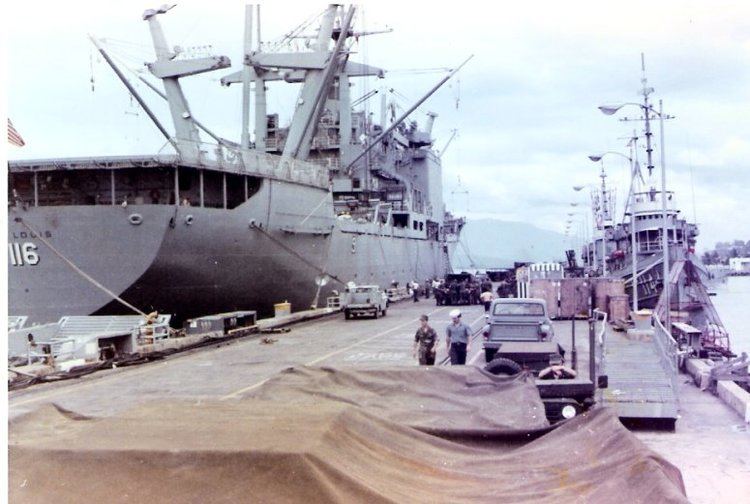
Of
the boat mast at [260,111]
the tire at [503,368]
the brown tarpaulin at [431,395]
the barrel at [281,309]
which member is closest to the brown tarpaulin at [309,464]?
the brown tarpaulin at [431,395]

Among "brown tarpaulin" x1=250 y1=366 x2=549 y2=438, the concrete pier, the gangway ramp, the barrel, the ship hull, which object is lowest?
the concrete pier

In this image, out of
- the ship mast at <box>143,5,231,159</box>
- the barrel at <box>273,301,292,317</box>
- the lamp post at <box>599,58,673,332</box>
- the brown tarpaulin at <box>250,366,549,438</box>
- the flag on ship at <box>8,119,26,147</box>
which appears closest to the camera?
the brown tarpaulin at <box>250,366,549,438</box>

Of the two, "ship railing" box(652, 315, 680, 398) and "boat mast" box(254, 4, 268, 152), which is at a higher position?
"boat mast" box(254, 4, 268, 152)

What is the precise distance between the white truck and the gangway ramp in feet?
58.7

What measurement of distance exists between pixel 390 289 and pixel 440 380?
137 ft

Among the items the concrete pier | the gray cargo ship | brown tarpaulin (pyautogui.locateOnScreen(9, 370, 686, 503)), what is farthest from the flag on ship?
the gray cargo ship

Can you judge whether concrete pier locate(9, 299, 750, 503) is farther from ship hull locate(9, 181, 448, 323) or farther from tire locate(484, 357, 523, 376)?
ship hull locate(9, 181, 448, 323)

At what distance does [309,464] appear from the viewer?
4219 mm

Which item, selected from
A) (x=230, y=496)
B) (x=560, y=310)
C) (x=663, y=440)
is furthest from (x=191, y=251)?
(x=230, y=496)

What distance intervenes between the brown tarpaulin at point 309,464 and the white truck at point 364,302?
2746cm

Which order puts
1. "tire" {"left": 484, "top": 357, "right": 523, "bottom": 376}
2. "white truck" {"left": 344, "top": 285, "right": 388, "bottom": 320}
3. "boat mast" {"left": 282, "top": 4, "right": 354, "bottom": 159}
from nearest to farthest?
1. "tire" {"left": 484, "top": 357, "right": 523, "bottom": 376}
2. "white truck" {"left": 344, "top": 285, "right": 388, "bottom": 320}
3. "boat mast" {"left": 282, "top": 4, "right": 354, "bottom": 159}

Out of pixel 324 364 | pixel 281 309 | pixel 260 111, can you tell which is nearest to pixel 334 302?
pixel 281 309

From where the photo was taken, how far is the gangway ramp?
36.4 feet

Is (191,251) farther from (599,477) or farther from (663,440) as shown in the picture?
(599,477)
